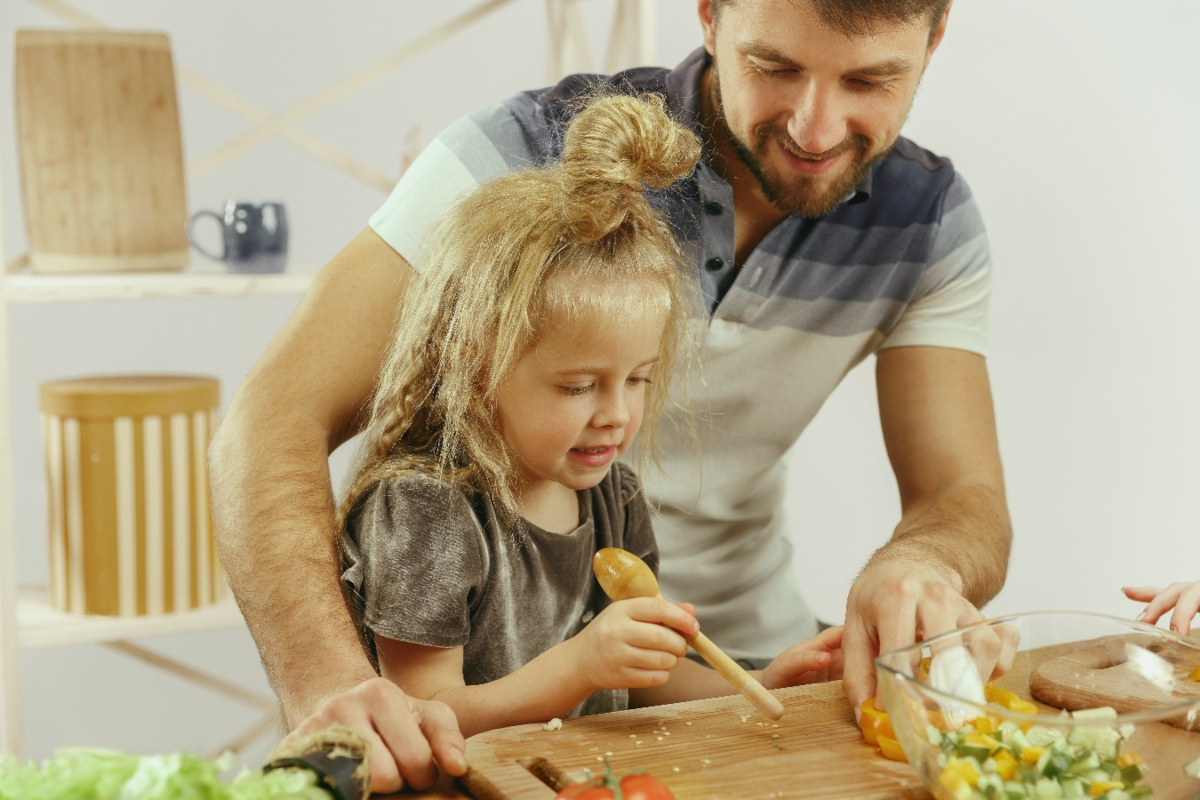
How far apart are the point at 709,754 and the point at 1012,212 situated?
1.85 meters

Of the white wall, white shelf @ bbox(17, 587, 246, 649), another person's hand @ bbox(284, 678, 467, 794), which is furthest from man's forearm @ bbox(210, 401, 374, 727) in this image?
the white wall

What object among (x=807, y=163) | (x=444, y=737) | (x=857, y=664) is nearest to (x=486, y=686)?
(x=444, y=737)

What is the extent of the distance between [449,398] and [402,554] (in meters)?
0.14

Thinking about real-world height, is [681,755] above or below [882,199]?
below

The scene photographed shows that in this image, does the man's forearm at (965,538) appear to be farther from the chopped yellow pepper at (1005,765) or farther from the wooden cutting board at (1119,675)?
the chopped yellow pepper at (1005,765)

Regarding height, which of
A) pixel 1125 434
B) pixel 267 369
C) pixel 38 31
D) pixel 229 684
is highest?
pixel 38 31

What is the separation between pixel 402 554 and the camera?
1.07m

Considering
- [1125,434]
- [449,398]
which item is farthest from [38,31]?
[1125,434]

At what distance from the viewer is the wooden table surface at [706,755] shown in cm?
83

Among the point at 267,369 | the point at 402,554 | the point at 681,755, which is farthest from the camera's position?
the point at 267,369

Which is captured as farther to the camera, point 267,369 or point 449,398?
point 267,369

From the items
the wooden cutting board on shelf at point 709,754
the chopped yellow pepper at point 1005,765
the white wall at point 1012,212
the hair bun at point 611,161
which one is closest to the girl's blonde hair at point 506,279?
the hair bun at point 611,161

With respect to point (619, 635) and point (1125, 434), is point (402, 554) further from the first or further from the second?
point (1125, 434)

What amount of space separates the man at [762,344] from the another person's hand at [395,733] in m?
0.21
